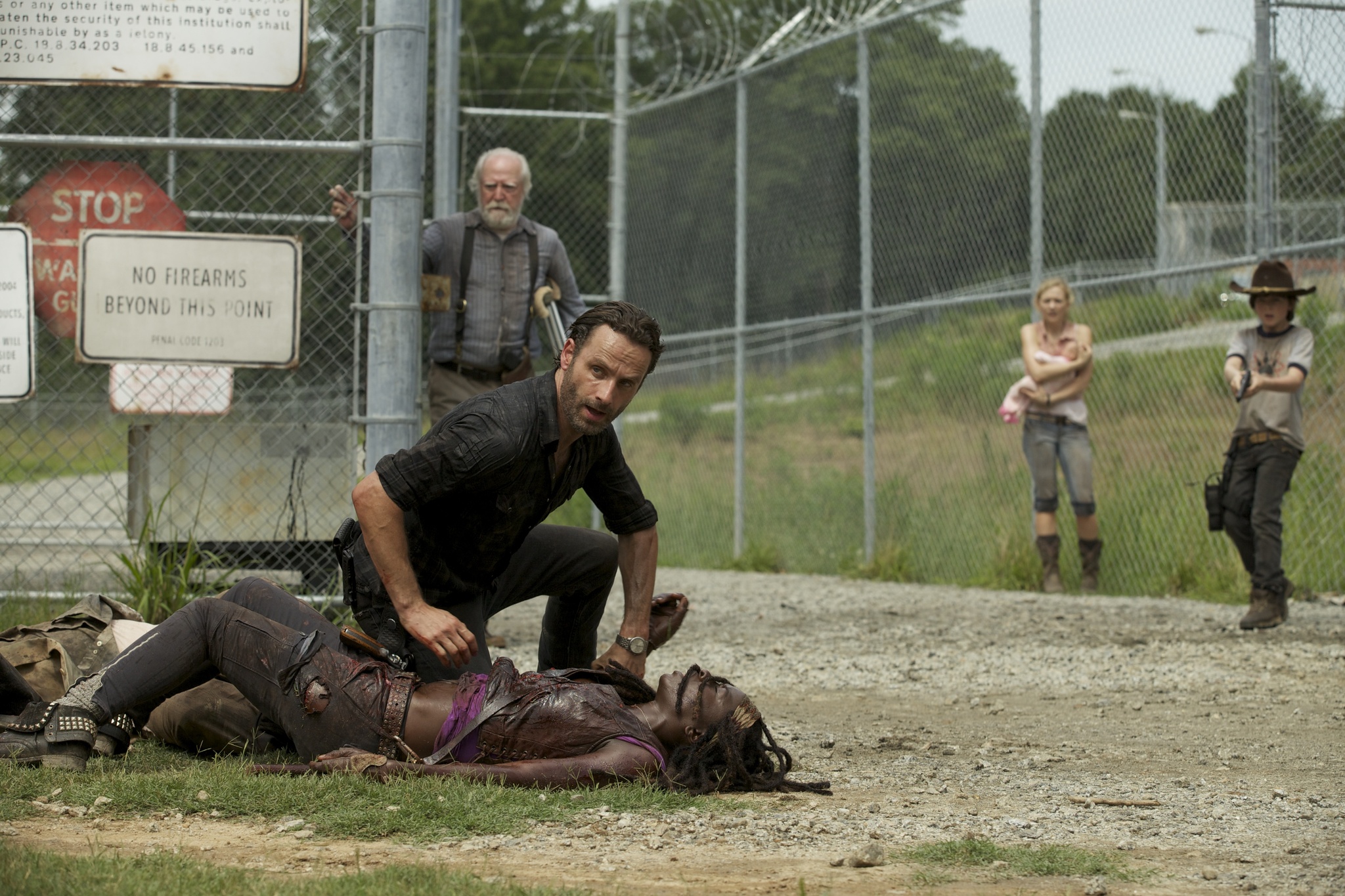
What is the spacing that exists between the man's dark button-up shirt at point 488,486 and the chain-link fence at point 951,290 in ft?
16.8

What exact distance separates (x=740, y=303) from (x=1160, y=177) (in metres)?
4.02

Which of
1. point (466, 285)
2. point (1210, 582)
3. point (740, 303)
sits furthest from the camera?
point (740, 303)

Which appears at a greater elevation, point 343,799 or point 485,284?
point 485,284

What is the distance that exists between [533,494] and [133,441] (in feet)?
9.65

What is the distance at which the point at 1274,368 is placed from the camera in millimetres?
7723

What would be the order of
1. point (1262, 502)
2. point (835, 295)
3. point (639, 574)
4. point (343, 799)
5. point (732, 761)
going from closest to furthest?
point (343, 799) < point (732, 761) < point (639, 574) < point (1262, 502) < point (835, 295)

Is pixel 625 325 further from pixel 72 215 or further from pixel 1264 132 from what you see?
pixel 1264 132

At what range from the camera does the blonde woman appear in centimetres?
922

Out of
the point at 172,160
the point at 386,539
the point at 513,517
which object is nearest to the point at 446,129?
the point at 172,160

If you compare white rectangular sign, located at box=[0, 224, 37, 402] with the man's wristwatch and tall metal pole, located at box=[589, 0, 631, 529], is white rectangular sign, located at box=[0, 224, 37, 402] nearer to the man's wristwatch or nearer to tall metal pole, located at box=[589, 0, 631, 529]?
the man's wristwatch

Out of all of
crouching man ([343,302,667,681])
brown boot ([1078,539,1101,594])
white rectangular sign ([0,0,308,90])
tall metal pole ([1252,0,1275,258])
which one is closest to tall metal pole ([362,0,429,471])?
white rectangular sign ([0,0,308,90])

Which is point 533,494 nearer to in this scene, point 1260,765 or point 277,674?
point 277,674

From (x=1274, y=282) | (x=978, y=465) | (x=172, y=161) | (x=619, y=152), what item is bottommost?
(x=978, y=465)

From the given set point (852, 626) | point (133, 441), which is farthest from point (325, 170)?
point (852, 626)
